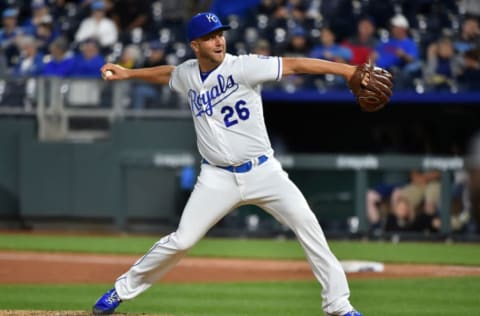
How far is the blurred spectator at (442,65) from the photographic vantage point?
49.2ft

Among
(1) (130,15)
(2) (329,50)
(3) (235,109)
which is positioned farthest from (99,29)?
(3) (235,109)

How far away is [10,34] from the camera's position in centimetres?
1898

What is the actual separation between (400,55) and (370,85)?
8.82 meters

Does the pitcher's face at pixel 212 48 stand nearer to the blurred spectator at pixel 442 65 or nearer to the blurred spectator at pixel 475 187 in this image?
the blurred spectator at pixel 442 65

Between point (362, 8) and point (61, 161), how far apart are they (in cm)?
512

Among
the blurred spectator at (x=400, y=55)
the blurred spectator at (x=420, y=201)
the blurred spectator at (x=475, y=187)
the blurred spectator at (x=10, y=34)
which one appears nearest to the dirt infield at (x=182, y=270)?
the blurred spectator at (x=420, y=201)

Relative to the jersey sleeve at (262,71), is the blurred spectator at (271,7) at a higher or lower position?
higher

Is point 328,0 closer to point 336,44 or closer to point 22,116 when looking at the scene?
point 336,44

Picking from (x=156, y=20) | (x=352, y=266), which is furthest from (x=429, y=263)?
(x=156, y=20)

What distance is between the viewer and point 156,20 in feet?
59.3

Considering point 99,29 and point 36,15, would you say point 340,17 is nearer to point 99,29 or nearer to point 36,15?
point 99,29

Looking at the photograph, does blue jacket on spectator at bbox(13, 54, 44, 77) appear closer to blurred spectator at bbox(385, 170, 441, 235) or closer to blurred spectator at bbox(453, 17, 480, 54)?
blurred spectator at bbox(385, 170, 441, 235)

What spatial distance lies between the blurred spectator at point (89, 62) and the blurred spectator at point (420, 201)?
199 inches

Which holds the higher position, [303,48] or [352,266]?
[303,48]
